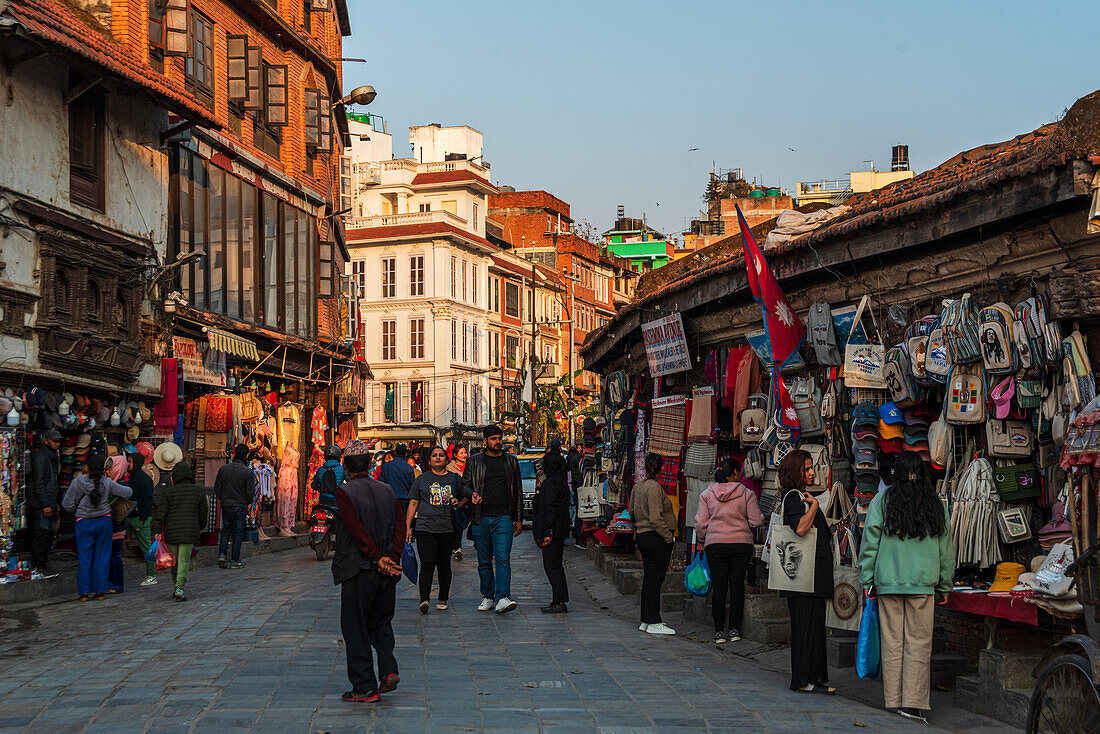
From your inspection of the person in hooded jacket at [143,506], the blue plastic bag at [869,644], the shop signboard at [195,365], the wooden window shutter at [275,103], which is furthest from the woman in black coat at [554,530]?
the wooden window shutter at [275,103]

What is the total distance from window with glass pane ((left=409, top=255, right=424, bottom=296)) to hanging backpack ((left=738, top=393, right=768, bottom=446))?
2046 inches

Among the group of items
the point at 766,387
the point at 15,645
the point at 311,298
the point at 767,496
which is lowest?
the point at 15,645

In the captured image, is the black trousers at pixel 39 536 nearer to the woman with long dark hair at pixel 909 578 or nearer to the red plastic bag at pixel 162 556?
the red plastic bag at pixel 162 556

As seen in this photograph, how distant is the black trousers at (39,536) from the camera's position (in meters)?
14.8

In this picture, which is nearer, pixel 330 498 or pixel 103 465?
pixel 103 465

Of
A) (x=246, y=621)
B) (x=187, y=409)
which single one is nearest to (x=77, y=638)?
(x=246, y=621)

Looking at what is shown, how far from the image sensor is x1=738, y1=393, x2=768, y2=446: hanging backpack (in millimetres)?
13273

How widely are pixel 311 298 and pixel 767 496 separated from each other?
65.6ft

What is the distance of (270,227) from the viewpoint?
1089 inches

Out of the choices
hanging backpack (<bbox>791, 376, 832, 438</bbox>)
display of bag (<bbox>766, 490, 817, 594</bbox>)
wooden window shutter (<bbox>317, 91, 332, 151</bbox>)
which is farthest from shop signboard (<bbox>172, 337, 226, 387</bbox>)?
display of bag (<bbox>766, 490, 817, 594</bbox>)

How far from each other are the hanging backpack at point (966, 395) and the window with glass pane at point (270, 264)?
20.4 meters

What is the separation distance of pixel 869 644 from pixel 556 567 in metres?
5.25

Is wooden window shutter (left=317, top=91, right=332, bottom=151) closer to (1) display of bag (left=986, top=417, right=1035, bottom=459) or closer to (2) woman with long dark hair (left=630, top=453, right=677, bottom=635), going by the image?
(2) woman with long dark hair (left=630, top=453, right=677, bottom=635)

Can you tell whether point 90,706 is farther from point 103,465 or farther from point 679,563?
point 679,563
